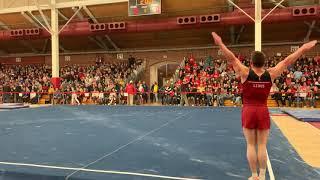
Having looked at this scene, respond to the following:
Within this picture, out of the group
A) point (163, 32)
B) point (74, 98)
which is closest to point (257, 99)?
point (74, 98)

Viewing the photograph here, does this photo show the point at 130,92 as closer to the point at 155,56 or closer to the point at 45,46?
the point at 155,56

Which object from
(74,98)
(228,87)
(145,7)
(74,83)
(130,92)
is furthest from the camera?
(74,83)

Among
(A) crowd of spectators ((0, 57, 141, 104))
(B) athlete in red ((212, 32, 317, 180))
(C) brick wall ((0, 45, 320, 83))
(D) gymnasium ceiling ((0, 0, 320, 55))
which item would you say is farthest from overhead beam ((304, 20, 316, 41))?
(B) athlete in red ((212, 32, 317, 180))

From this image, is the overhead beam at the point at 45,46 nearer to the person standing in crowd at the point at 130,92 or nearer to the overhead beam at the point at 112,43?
the overhead beam at the point at 112,43

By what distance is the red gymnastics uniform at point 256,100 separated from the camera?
12.3ft

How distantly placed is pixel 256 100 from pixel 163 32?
747 inches

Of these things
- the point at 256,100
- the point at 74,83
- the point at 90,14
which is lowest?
the point at 256,100

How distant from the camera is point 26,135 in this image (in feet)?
25.0

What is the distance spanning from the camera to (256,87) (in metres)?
3.75

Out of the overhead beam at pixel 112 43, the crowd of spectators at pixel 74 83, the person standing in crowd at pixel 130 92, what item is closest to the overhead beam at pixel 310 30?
the person standing in crowd at pixel 130 92

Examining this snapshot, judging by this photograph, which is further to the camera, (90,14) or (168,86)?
(90,14)

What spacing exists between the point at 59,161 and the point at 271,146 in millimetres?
3822

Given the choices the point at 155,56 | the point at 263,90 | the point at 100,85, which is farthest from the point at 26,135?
the point at 155,56

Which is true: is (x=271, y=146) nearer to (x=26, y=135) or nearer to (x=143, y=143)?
(x=143, y=143)
